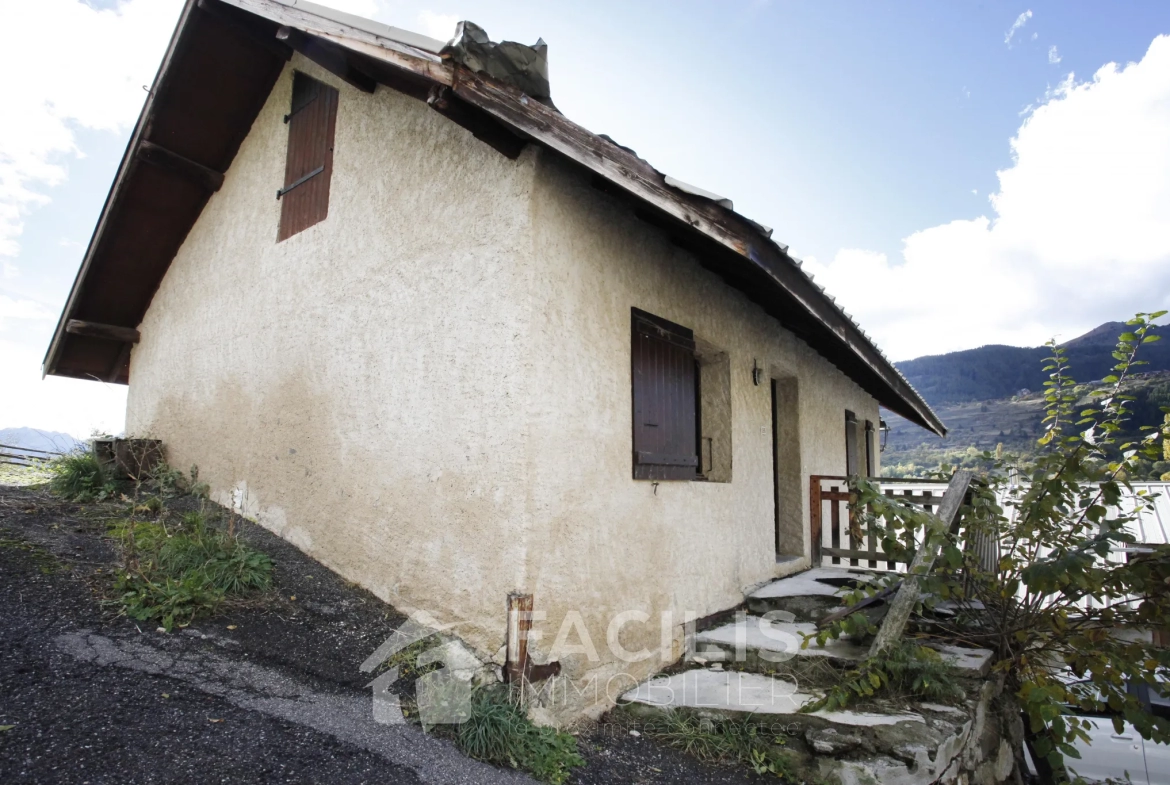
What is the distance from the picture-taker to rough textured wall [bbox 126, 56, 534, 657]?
3527mm

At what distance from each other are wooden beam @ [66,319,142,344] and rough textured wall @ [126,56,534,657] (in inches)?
87.9

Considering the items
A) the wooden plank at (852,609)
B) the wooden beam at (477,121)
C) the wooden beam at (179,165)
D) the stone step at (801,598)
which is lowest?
the stone step at (801,598)

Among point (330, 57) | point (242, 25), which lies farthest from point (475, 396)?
point (242, 25)

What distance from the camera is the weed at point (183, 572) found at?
12.1 feet

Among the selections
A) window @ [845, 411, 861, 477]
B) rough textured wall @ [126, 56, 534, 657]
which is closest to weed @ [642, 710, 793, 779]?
rough textured wall @ [126, 56, 534, 657]

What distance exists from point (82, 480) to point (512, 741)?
19.9 ft

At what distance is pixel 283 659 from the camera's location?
3.39 m

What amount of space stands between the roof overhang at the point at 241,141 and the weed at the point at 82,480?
1.78 meters

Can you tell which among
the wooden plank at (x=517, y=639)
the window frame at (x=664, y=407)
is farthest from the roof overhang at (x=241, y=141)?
the wooden plank at (x=517, y=639)

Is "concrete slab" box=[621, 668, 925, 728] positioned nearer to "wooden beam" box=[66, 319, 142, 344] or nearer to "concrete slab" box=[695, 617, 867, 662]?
"concrete slab" box=[695, 617, 867, 662]

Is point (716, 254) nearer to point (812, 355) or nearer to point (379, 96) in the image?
point (379, 96)

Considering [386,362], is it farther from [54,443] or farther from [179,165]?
[54,443]

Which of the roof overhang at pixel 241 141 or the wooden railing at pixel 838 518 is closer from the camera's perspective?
the roof overhang at pixel 241 141

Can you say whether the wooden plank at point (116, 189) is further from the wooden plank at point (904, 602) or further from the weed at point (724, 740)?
the wooden plank at point (904, 602)
